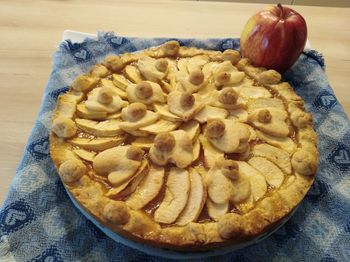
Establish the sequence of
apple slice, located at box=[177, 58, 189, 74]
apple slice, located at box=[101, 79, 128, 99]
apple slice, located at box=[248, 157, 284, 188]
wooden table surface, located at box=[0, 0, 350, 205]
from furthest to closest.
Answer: wooden table surface, located at box=[0, 0, 350, 205] → apple slice, located at box=[177, 58, 189, 74] → apple slice, located at box=[101, 79, 128, 99] → apple slice, located at box=[248, 157, 284, 188]

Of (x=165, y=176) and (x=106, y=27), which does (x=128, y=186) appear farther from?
(x=106, y=27)

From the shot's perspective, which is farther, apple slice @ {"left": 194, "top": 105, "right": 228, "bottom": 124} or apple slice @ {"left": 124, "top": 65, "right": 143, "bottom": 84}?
apple slice @ {"left": 124, "top": 65, "right": 143, "bottom": 84}

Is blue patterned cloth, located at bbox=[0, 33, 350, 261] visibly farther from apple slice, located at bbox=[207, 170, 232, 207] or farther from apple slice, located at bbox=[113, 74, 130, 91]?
apple slice, located at bbox=[113, 74, 130, 91]

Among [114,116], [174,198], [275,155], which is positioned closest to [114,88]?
[114,116]

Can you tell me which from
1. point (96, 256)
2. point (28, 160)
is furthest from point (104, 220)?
point (28, 160)

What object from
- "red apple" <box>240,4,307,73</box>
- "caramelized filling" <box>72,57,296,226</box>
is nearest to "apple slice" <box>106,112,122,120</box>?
"caramelized filling" <box>72,57,296,226</box>

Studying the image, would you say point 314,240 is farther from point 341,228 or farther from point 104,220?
point 104,220

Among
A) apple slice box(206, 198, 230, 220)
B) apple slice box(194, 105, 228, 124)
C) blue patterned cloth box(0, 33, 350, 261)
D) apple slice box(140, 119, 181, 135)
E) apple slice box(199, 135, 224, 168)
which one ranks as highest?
apple slice box(194, 105, 228, 124)

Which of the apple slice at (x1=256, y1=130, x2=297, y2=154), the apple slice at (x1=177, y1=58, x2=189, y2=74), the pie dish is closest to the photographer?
the pie dish
